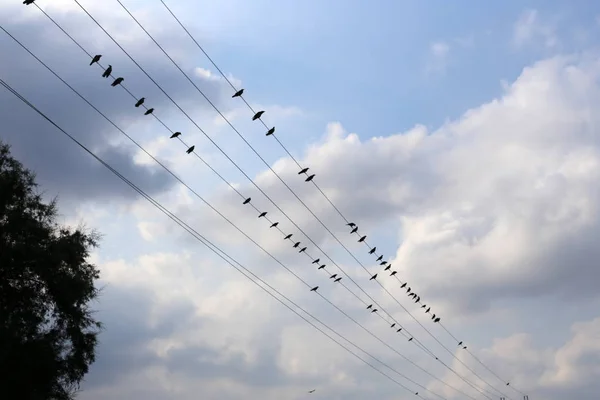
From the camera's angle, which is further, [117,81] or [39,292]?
[39,292]

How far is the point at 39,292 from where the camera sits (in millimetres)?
41625

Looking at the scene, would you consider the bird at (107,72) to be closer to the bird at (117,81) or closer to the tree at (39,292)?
the bird at (117,81)

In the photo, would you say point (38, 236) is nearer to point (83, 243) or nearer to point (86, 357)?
point (83, 243)

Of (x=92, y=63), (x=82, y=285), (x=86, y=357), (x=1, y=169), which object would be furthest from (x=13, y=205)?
(x=92, y=63)

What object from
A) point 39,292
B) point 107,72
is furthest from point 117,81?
point 39,292

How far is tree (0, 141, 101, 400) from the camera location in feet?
126

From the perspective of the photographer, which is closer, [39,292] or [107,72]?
[107,72]

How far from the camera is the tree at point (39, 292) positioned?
3844cm

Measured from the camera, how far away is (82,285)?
42.5 metres

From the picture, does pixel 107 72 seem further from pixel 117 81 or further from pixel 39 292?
pixel 39 292

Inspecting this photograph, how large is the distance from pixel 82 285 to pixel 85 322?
2.02 meters

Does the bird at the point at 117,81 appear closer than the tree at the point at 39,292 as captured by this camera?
Yes

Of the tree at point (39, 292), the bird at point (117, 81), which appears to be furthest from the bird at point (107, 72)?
the tree at point (39, 292)

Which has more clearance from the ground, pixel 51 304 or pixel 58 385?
pixel 51 304
